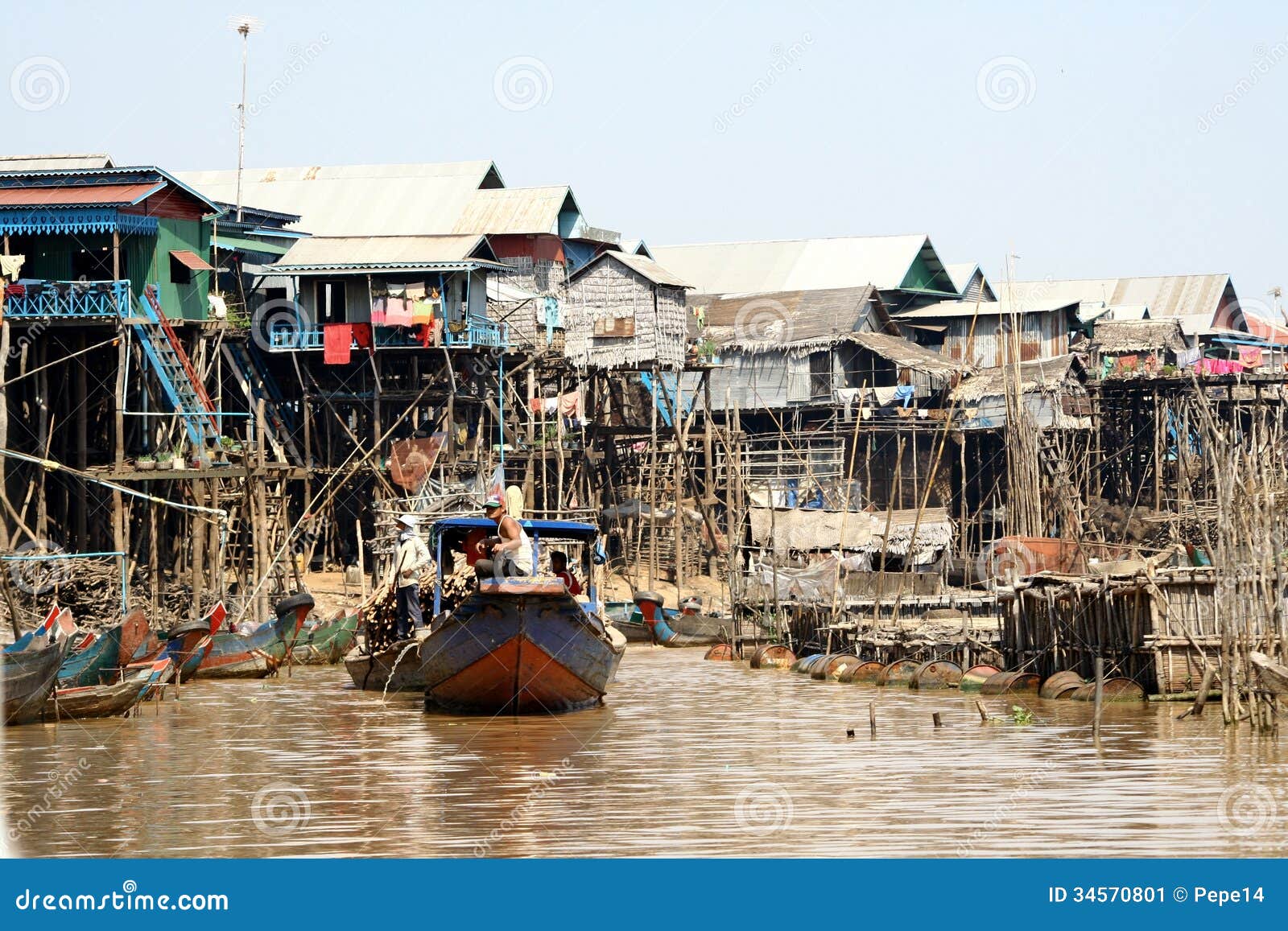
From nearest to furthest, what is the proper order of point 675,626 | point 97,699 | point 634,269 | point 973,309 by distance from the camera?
point 97,699
point 675,626
point 634,269
point 973,309

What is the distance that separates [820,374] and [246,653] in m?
24.5

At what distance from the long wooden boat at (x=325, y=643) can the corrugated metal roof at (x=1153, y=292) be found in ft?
113

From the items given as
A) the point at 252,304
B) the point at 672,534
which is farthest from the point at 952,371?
the point at 252,304

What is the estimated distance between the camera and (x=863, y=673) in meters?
26.5

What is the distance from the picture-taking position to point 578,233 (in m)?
47.5

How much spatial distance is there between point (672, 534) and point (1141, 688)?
79.8ft

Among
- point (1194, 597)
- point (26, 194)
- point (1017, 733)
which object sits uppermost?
point (26, 194)

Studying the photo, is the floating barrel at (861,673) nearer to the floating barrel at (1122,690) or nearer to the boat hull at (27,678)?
the floating barrel at (1122,690)

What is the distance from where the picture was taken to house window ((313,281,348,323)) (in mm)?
39906

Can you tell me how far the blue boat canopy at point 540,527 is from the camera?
22.7 m

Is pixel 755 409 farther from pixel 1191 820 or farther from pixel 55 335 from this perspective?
pixel 1191 820
